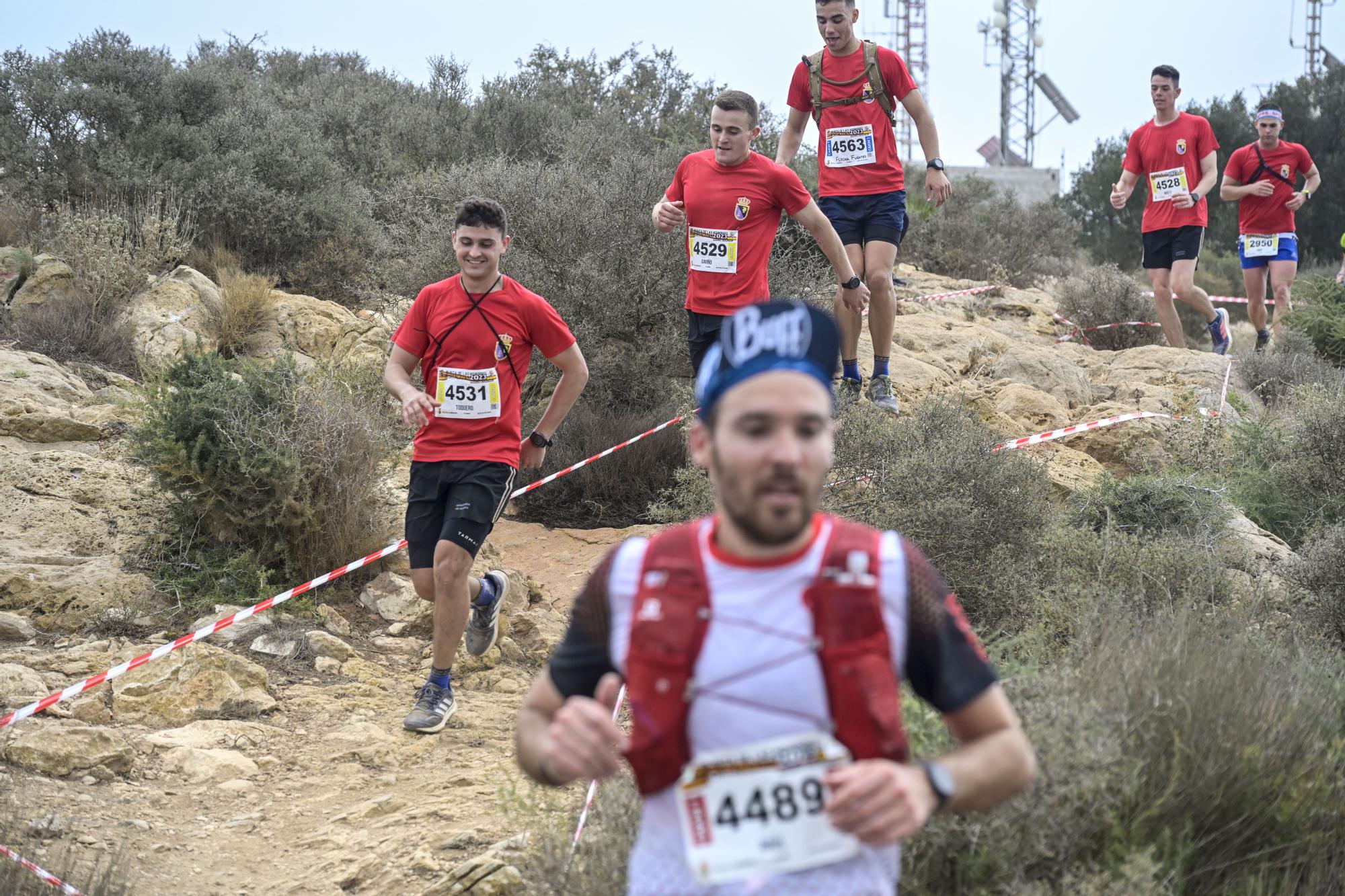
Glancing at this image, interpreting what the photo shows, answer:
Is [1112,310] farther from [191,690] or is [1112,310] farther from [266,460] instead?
[191,690]

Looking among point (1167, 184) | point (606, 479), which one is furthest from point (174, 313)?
point (1167, 184)

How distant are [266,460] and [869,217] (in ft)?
12.0

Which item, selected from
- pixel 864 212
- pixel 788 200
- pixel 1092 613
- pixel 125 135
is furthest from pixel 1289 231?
pixel 125 135

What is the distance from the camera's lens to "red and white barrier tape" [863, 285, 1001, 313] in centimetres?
1376

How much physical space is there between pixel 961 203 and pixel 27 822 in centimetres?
1819

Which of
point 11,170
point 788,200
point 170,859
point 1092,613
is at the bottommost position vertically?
point 170,859

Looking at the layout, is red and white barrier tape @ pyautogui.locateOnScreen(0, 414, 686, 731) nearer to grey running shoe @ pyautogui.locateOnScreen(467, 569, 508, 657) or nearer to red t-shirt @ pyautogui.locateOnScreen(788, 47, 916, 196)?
grey running shoe @ pyautogui.locateOnScreen(467, 569, 508, 657)

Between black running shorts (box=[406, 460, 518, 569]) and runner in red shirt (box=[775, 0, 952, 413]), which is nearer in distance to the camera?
black running shorts (box=[406, 460, 518, 569])

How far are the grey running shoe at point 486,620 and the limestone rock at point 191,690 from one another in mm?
933

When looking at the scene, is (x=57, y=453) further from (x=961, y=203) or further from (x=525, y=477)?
(x=961, y=203)

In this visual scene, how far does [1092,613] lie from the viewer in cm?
Answer: 413

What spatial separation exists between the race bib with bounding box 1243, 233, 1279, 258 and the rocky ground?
2700 millimetres

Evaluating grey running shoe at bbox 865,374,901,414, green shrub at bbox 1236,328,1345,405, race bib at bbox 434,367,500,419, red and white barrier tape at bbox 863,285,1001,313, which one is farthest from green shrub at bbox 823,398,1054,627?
red and white barrier tape at bbox 863,285,1001,313

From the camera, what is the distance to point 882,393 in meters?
7.56
